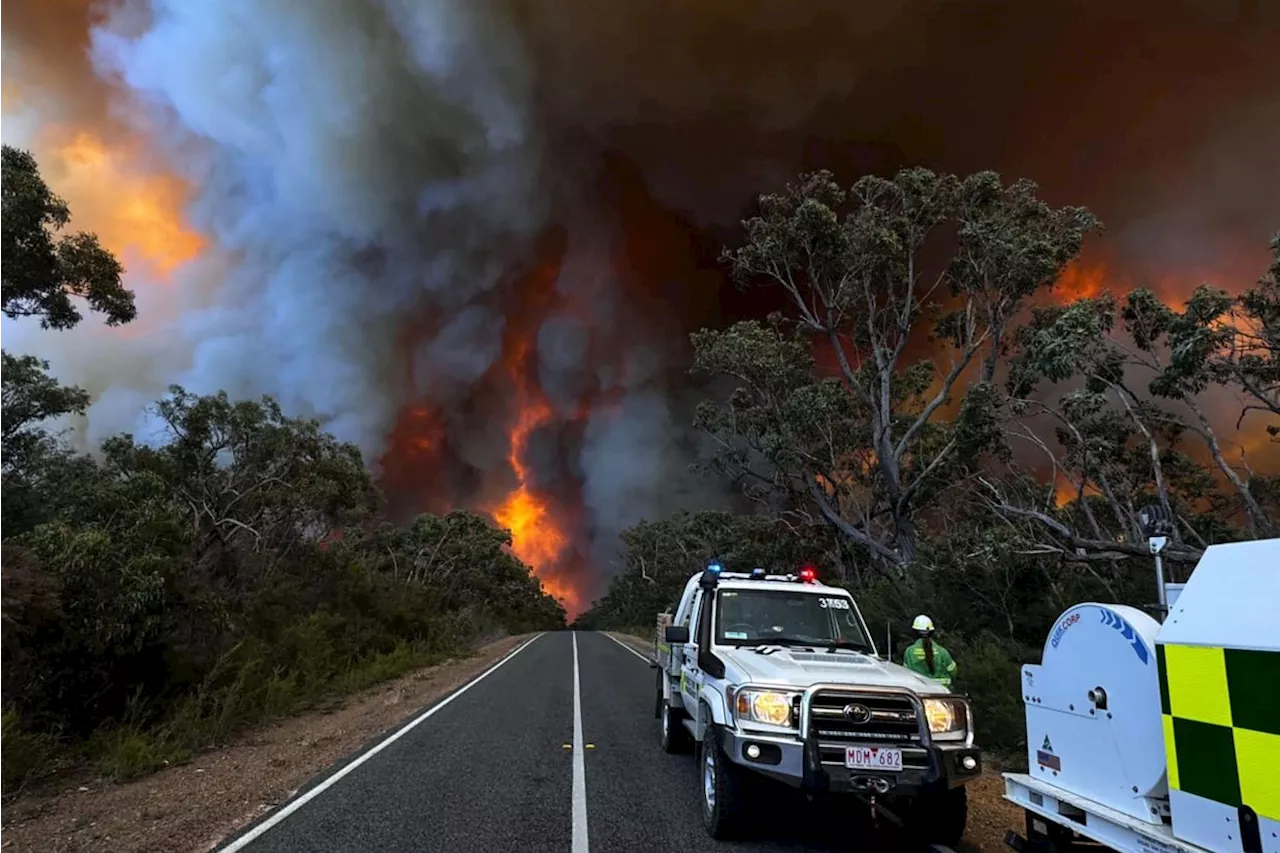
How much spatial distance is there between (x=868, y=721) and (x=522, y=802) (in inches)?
137

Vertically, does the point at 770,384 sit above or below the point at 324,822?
above

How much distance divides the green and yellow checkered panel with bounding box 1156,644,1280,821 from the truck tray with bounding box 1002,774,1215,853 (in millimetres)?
265

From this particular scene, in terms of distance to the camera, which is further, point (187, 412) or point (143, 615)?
point (187, 412)

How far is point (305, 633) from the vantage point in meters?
17.4

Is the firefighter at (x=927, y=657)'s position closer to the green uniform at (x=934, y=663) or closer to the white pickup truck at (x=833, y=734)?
the green uniform at (x=934, y=663)

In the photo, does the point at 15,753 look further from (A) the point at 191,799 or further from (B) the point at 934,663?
(B) the point at 934,663

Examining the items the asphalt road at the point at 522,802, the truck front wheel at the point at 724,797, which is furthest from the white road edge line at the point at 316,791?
the truck front wheel at the point at 724,797

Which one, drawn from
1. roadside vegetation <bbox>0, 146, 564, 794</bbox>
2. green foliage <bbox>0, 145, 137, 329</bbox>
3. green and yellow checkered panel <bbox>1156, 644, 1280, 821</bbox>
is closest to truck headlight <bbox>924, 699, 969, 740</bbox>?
green and yellow checkered panel <bbox>1156, 644, 1280, 821</bbox>

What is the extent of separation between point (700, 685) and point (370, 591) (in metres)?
22.4

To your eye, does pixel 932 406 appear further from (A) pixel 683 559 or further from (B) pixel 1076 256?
(A) pixel 683 559

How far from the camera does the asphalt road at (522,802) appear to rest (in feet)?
19.5

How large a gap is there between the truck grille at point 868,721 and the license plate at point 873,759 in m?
0.11

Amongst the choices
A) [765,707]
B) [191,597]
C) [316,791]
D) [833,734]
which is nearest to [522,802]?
[316,791]

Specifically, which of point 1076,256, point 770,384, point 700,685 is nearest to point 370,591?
point 770,384
